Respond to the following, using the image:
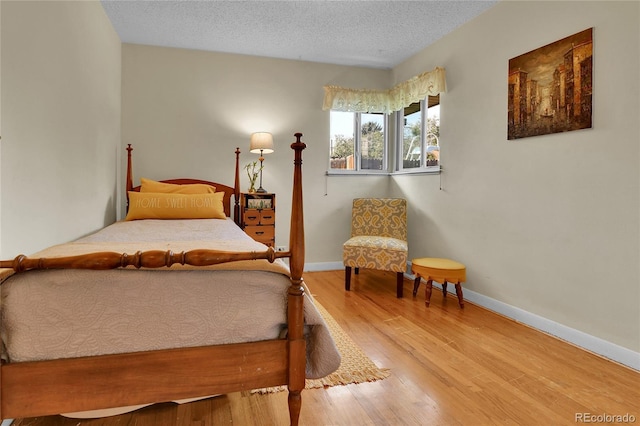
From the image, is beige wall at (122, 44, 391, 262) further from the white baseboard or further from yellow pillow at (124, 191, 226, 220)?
the white baseboard

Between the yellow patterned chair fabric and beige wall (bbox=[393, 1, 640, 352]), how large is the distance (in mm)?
367

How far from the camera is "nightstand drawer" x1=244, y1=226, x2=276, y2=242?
12.6 ft

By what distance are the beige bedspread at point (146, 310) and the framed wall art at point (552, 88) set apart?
86.7 inches

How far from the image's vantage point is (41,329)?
3.67 ft

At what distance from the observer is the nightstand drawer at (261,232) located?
12.6ft

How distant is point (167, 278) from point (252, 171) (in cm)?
309

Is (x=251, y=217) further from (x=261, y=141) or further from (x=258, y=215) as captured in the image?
(x=261, y=141)

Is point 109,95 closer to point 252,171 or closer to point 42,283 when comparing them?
point 252,171

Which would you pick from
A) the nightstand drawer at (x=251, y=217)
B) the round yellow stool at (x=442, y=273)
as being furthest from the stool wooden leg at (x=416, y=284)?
the nightstand drawer at (x=251, y=217)

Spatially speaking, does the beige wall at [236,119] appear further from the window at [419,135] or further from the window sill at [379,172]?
the window at [419,135]

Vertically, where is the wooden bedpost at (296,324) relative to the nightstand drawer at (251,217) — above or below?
below

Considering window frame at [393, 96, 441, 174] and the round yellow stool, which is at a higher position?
window frame at [393, 96, 441, 174]

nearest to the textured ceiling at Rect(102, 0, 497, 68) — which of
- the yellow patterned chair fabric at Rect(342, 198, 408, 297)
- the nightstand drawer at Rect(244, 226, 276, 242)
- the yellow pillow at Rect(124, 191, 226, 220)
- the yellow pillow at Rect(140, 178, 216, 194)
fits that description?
the yellow pillow at Rect(140, 178, 216, 194)

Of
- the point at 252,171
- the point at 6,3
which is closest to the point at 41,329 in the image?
the point at 6,3
